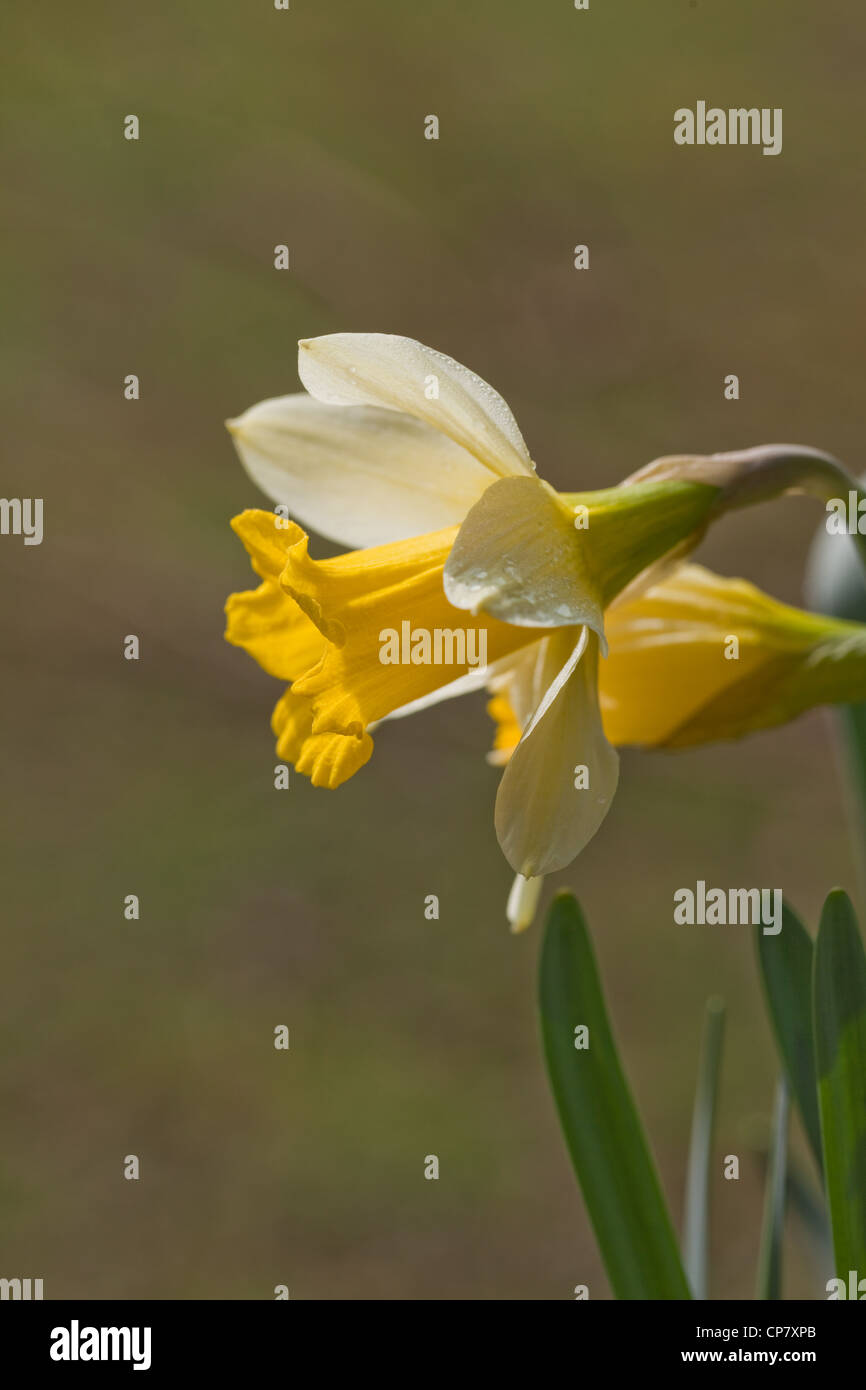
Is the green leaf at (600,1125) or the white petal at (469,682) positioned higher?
the white petal at (469,682)

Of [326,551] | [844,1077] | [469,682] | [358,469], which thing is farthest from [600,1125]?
[326,551]

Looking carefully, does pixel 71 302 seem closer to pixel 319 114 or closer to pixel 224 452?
pixel 224 452

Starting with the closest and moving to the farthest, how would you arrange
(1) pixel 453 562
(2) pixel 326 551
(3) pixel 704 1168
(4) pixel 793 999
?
1. (1) pixel 453 562
2. (4) pixel 793 999
3. (3) pixel 704 1168
4. (2) pixel 326 551

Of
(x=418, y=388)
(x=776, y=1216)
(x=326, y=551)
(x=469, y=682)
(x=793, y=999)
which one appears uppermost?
(x=326, y=551)

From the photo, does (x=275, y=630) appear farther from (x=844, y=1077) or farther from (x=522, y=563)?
(x=844, y=1077)

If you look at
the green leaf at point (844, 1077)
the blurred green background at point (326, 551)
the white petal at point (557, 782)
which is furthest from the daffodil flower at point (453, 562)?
the blurred green background at point (326, 551)

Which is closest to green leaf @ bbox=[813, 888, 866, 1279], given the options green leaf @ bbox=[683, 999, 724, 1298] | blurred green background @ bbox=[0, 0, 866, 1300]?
green leaf @ bbox=[683, 999, 724, 1298]

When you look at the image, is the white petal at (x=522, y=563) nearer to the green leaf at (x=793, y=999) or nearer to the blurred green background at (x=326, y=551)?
the green leaf at (x=793, y=999)
